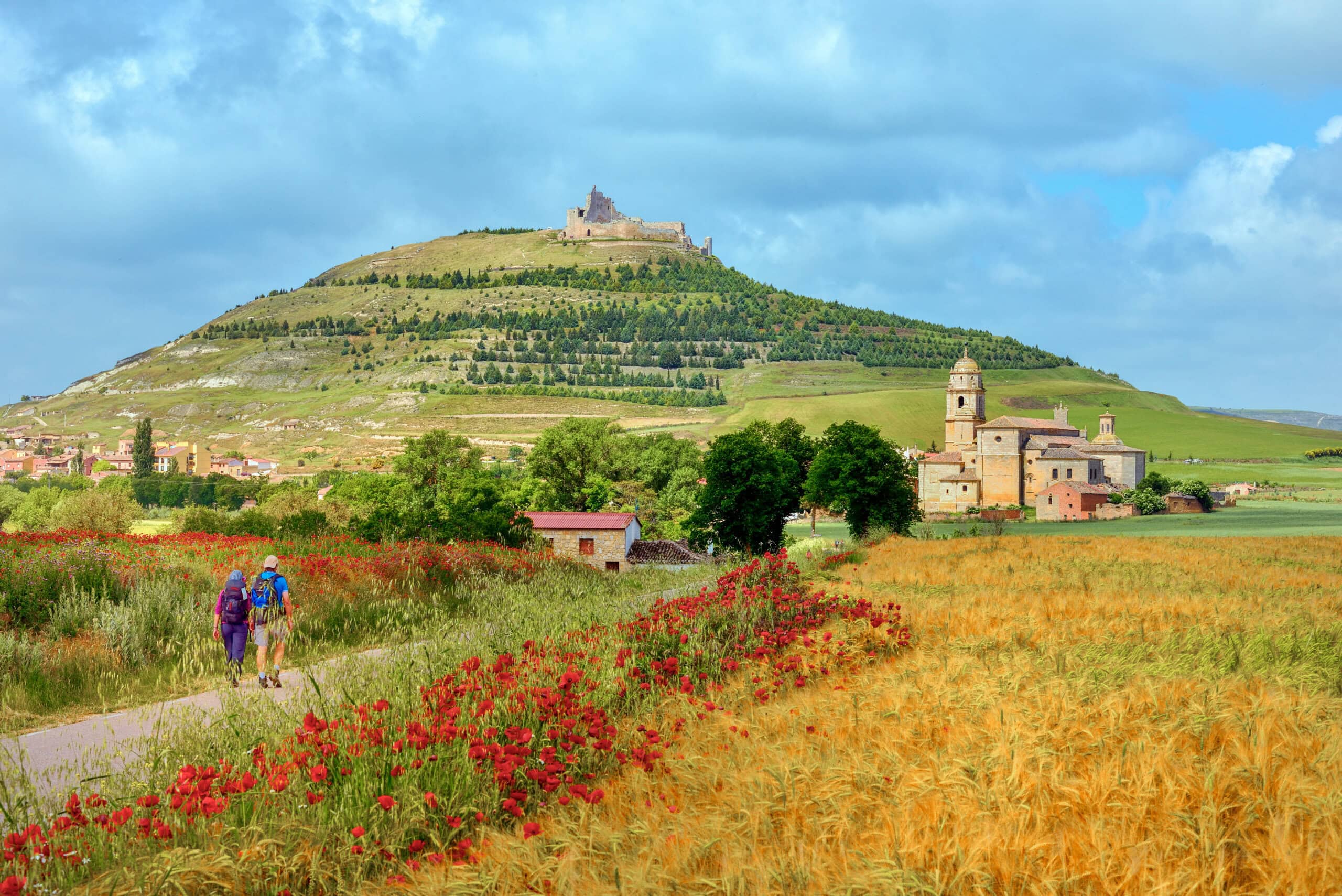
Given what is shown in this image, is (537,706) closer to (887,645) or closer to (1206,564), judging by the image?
(887,645)

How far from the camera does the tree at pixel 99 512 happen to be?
53.3 m

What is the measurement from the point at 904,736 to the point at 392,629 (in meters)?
7.62

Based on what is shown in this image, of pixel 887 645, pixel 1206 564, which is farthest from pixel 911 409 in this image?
pixel 887 645

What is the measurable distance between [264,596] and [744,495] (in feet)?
132

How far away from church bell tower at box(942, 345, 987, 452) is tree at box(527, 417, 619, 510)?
40737mm

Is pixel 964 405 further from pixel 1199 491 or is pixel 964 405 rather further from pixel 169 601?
pixel 169 601

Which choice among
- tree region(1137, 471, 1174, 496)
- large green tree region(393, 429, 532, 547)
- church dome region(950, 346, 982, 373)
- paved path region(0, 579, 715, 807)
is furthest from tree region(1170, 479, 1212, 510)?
paved path region(0, 579, 715, 807)

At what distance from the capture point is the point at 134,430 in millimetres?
177000

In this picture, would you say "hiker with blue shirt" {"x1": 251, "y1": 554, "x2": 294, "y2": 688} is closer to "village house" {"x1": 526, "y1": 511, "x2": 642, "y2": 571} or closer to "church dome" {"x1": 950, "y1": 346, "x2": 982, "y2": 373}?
"village house" {"x1": 526, "y1": 511, "x2": 642, "y2": 571}

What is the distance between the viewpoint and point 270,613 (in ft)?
37.0

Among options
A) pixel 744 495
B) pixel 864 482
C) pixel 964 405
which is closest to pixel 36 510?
pixel 744 495

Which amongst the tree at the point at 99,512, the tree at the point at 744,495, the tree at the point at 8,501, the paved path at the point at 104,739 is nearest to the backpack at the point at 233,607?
the paved path at the point at 104,739

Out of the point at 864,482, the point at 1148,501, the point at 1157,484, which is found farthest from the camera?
the point at 1157,484

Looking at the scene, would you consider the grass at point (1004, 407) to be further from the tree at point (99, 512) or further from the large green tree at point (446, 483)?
the tree at point (99, 512)
